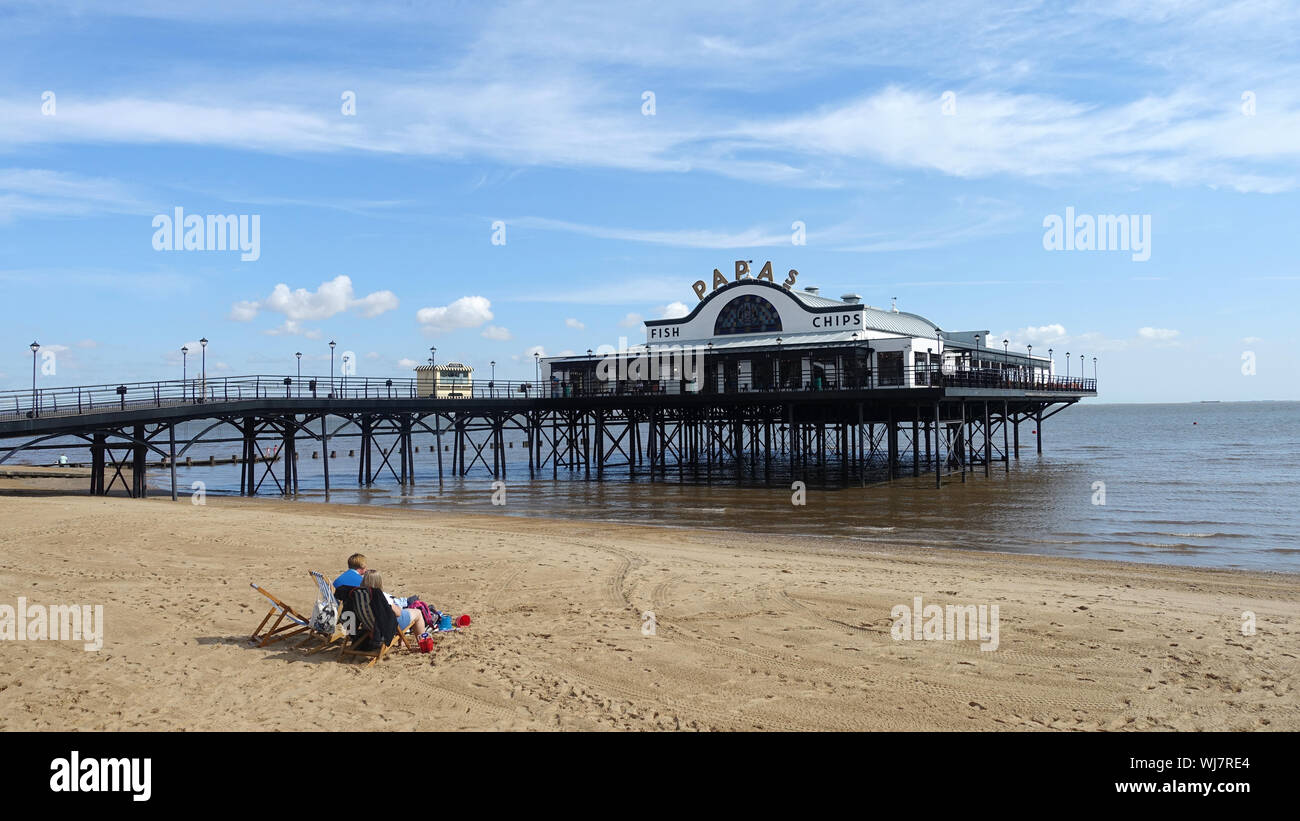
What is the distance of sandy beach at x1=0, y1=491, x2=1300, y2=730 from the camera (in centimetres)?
824

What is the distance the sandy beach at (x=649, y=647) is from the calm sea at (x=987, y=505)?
15.2 feet

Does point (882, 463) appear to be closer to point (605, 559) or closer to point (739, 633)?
point (605, 559)

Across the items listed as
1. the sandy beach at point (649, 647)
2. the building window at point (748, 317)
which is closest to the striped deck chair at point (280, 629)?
the sandy beach at point (649, 647)

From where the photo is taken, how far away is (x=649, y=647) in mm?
10531

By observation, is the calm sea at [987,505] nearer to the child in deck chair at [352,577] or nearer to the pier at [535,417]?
the pier at [535,417]

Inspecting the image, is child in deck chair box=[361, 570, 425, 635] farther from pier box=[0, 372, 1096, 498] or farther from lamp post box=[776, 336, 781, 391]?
lamp post box=[776, 336, 781, 391]

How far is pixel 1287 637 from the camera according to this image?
1147 cm

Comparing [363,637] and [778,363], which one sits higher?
[778,363]

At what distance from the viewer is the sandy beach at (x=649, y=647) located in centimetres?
824

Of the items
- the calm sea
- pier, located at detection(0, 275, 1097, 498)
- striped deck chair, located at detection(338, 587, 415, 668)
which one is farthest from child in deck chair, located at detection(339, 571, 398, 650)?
pier, located at detection(0, 275, 1097, 498)

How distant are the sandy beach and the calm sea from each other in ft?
15.2

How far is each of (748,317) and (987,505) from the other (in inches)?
686

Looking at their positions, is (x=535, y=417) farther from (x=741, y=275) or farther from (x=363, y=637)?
(x=363, y=637)

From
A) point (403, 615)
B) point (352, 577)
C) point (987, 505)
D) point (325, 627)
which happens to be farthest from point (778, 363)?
point (325, 627)
